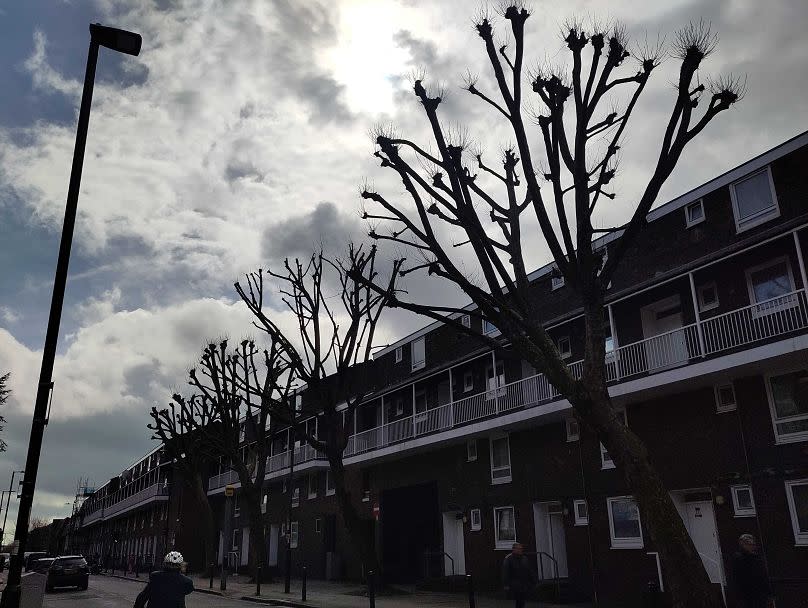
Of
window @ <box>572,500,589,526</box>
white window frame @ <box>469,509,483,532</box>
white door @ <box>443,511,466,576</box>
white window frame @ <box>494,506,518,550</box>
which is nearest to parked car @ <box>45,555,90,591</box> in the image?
white door @ <box>443,511,466,576</box>

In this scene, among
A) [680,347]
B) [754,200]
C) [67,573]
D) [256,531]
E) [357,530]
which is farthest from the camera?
[67,573]

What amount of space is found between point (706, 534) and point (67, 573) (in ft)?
84.2

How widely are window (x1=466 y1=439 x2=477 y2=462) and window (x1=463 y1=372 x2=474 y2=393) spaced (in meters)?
2.20

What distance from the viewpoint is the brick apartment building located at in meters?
15.4

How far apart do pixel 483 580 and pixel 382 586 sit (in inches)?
130

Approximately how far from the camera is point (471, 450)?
24.7 meters

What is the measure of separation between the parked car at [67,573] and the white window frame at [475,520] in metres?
17.5

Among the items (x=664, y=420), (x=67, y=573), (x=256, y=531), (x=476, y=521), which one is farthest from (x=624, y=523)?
(x=67, y=573)

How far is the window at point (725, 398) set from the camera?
1647 cm

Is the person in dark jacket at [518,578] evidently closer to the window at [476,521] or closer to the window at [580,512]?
the window at [580,512]

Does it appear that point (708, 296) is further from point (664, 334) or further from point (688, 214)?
point (688, 214)

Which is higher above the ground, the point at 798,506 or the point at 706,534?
the point at 798,506

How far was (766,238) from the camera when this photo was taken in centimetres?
1566

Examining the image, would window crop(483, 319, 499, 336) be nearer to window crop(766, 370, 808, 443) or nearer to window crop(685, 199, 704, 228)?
window crop(685, 199, 704, 228)
